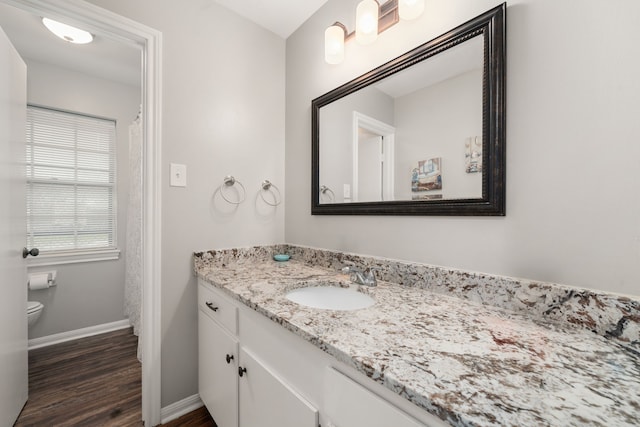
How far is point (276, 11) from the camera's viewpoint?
5.42 feet

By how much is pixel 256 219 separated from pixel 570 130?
5.09 ft

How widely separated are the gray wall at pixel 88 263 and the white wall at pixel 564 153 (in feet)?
9.52

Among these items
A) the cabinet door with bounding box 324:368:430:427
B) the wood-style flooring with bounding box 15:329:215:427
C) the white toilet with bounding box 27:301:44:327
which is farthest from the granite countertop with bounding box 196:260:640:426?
the white toilet with bounding box 27:301:44:327

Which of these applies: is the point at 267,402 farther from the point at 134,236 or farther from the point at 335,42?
the point at 134,236

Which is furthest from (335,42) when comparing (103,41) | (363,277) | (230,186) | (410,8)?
(103,41)

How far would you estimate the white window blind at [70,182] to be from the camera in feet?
7.64

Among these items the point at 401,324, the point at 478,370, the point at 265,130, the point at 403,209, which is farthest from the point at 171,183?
the point at 478,370

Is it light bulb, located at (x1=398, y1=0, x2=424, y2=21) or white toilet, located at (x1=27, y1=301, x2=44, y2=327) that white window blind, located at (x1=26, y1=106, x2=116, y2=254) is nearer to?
white toilet, located at (x1=27, y1=301, x2=44, y2=327)

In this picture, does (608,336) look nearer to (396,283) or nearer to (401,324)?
(401,324)

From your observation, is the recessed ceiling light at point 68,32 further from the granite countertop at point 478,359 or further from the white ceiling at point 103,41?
the granite countertop at point 478,359

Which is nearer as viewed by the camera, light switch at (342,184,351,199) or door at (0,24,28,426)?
door at (0,24,28,426)

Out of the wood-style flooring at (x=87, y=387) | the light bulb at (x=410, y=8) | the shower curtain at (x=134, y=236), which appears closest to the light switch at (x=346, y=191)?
the light bulb at (x=410, y=8)

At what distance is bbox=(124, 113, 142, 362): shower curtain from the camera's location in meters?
A: 2.28

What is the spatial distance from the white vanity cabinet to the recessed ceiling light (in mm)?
1984
